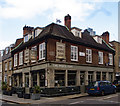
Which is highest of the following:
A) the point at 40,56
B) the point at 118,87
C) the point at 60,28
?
the point at 60,28

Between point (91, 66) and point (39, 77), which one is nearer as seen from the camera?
point (39, 77)

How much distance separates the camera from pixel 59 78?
20.8 metres

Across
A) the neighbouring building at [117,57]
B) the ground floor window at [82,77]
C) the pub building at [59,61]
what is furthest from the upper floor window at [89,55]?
the neighbouring building at [117,57]

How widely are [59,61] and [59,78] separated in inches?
85.1

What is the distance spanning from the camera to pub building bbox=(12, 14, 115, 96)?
66.0 ft

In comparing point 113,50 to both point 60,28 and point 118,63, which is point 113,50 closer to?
point 118,63

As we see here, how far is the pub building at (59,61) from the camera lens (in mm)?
20125

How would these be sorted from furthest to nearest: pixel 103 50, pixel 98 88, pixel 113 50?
pixel 113 50 < pixel 103 50 < pixel 98 88

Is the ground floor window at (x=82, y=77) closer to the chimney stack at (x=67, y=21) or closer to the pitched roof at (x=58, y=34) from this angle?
the pitched roof at (x=58, y=34)

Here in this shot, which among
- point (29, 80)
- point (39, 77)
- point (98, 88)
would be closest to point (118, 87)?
point (98, 88)

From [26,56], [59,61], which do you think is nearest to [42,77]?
[59,61]

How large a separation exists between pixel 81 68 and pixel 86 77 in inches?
67.5

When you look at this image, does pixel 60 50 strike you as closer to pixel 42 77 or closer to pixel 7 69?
pixel 42 77

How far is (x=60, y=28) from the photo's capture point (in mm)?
23875
